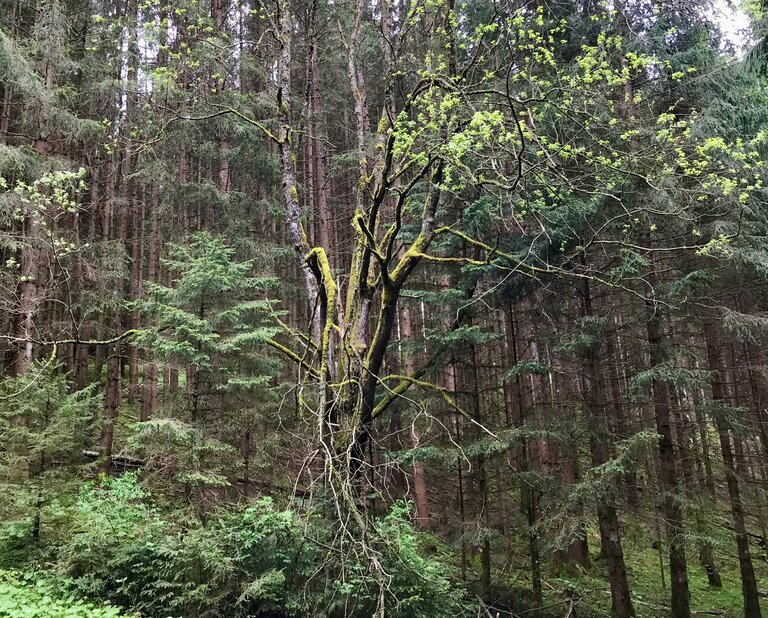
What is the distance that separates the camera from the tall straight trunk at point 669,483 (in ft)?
28.5

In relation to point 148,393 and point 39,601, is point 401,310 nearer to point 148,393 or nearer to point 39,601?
point 148,393

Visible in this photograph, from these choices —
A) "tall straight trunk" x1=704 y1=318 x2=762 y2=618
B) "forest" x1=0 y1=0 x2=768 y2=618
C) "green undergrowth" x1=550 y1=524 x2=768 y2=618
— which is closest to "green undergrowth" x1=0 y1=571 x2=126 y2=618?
"forest" x1=0 y1=0 x2=768 y2=618

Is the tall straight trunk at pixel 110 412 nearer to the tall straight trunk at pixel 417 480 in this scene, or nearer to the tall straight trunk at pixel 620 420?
the tall straight trunk at pixel 417 480

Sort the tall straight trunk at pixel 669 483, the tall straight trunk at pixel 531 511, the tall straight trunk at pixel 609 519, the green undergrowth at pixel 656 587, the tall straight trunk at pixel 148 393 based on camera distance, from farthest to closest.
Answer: the tall straight trunk at pixel 148 393, the green undergrowth at pixel 656 587, the tall straight trunk at pixel 609 519, the tall straight trunk at pixel 669 483, the tall straight trunk at pixel 531 511

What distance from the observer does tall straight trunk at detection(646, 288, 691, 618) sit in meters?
8.70

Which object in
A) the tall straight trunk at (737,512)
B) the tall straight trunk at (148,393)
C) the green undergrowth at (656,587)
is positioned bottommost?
the green undergrowth at (656,587)

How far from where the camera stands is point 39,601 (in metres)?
5.58

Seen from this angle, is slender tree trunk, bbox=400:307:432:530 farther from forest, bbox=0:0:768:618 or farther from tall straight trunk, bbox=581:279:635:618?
tall straight trunk, bbox=581:279:635:618

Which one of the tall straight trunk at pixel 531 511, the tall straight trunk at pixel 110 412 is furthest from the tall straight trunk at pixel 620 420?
the tall straight trunk at pixel 110 412

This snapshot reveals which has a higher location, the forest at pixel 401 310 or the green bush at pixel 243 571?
the forest at pixel 401 310

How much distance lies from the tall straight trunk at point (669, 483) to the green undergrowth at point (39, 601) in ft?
28.4

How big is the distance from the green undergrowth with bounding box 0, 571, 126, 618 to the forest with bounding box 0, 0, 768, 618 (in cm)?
6

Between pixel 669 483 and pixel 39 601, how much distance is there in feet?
32.6

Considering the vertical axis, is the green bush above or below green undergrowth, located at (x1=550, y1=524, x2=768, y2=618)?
above
